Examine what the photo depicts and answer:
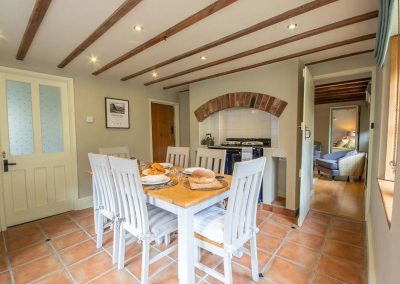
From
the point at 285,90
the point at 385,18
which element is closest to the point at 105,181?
the point at 385,18

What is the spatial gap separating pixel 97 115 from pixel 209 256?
2.73 meters

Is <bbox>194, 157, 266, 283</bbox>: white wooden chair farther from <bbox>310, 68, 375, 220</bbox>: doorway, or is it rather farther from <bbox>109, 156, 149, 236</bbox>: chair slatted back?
<bbox>310, 68, 375, 220</bbox>: doorway

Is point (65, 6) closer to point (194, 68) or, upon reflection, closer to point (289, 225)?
point (194, 68)

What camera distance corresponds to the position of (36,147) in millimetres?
2689

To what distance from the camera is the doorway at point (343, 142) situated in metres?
2.97

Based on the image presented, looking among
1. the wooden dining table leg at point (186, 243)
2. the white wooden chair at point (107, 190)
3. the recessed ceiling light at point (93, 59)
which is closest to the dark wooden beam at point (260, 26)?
the recessed ceiling light at point (93, 59)

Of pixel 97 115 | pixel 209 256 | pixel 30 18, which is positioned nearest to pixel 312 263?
pixel 209 256

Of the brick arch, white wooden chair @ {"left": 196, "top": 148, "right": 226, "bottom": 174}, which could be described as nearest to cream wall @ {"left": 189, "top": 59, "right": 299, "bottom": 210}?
the brick arch

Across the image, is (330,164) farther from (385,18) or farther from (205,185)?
(205,185)

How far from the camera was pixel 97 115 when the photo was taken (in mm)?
3252

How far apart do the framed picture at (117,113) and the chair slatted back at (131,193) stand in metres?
2.07

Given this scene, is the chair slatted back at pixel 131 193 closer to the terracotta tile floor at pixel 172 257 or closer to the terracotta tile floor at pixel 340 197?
the terracotta tile floor at pixel 172 257

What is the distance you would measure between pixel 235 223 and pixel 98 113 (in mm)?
2909

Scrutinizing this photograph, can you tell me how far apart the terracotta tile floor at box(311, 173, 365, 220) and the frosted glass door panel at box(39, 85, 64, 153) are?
13.2ft
